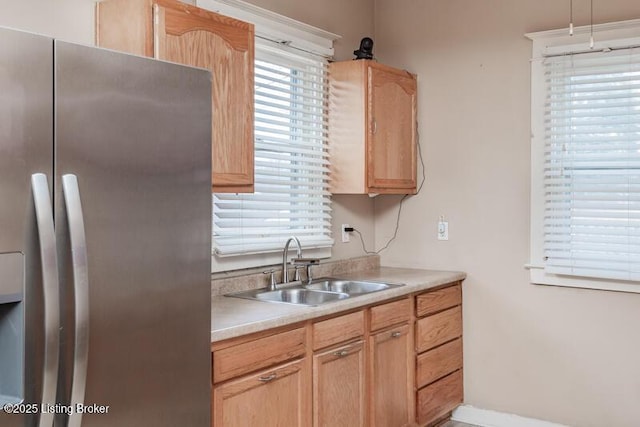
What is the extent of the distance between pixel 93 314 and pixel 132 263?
6.8 inches

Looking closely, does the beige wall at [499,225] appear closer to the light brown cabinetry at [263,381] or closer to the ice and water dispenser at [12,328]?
the light brown cabinetry at [263,381]

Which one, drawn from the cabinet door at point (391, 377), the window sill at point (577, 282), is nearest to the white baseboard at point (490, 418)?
the cabinet door at point (391, 377)

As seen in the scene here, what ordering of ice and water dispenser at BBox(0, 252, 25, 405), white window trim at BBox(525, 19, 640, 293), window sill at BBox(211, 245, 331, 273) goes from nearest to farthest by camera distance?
1. ice and water dispenser at BBox(0, 252, 25, 405)
2. window sill at BBox(211, 245, 331, 273)
3. white window trim at BBox(525, 19, 640, 293)

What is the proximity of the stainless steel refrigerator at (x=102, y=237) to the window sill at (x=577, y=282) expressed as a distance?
2.32m

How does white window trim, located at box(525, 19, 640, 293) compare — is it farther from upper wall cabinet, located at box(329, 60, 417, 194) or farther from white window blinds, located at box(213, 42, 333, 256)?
white window blinds, located at box(213, 42, 333, 256)

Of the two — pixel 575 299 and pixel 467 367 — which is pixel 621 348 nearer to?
pixel 575 299

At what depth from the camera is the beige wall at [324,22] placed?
7.75 feet

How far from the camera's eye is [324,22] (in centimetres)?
380

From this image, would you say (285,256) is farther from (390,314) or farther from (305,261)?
(390,314)

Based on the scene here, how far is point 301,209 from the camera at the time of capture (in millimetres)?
3602

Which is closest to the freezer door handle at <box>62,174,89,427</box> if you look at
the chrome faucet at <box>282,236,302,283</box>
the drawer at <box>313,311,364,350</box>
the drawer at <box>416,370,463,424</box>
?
the drawer at <box>313,311,364,350</box>

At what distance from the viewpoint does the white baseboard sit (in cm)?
369

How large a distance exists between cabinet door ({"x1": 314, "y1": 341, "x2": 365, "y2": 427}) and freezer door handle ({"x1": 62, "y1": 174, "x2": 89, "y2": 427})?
1305mm

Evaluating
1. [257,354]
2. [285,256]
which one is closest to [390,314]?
[285,256]
